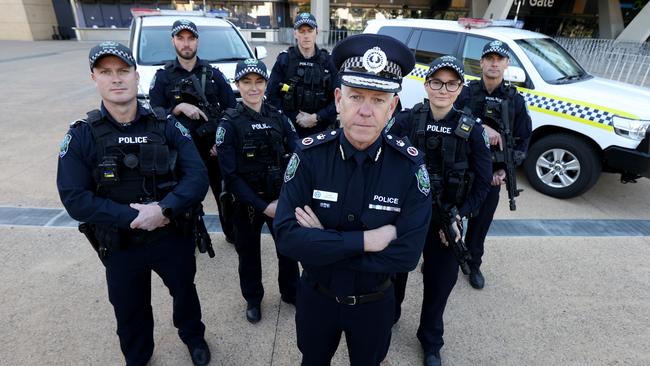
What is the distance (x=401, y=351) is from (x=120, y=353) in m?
1.87

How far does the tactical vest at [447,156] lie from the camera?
213 centimetres

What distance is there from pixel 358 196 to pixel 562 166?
13.5ft

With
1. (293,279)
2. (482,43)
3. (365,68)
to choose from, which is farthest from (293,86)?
(482,43)

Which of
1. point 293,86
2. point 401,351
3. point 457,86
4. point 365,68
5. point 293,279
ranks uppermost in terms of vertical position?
point 365,68

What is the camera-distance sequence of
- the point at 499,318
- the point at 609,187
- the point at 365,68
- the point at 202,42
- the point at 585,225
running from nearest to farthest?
the point at 365,68 → the point at 499,318 → the point at 585,225 → the point at 609,187 → the point at 202,42

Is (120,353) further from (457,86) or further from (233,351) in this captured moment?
(457,86)

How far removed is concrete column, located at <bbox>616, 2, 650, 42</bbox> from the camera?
52.9 feet

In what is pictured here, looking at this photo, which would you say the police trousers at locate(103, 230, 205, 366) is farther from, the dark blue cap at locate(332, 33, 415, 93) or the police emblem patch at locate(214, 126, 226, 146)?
the dark blue cap at locate(332, 33, 415, 93)

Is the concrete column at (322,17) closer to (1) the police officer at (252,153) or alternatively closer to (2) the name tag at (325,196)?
(1) the police officer at (252,153)

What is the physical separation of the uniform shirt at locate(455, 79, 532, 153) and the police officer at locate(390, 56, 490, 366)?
3.08ft

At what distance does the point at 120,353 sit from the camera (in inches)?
94.4

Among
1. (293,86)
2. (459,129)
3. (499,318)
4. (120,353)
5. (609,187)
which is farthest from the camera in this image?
(609,187)

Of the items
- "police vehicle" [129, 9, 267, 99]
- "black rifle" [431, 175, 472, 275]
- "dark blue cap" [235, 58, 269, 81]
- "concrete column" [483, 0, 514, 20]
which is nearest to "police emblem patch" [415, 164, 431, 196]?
"black rifle" [431, 175, 472, 275]

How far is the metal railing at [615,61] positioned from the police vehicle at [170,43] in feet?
34.5
